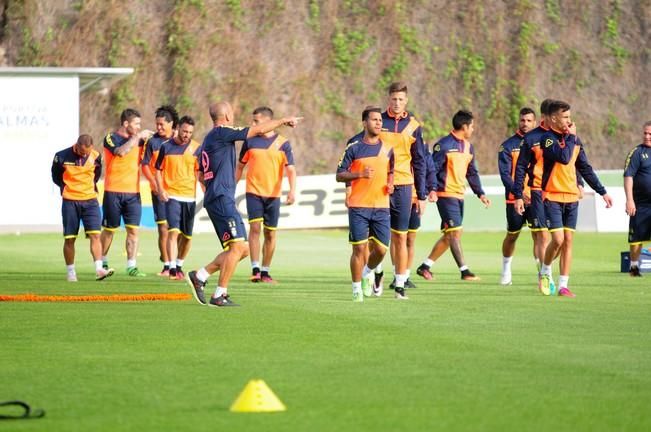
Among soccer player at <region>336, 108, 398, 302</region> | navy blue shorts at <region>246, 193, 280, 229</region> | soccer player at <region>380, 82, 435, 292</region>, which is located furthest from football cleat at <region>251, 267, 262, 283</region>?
soccer player at <region>336, 108, 398, 302</region>

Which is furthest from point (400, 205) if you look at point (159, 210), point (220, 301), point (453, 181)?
point (159, 210)

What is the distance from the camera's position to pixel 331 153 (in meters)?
47.1

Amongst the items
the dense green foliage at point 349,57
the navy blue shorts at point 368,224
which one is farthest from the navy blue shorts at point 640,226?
the dense green foliage at point 349,57

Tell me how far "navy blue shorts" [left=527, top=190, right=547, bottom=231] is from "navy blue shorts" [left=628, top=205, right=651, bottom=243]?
160 inches

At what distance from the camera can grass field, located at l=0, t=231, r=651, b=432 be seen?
27.7ft

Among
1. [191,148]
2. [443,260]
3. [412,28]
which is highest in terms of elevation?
[412,28]

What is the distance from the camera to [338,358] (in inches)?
432

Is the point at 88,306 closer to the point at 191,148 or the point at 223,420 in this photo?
the point at 191,148

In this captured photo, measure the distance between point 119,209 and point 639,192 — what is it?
7726 millimetres

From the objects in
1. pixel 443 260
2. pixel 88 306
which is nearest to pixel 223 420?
pixel 88 306

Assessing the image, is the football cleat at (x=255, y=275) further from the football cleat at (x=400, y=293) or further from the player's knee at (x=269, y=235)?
the football cleat at (x=400, y=293)

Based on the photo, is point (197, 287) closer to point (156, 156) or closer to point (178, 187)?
point (178, 187)

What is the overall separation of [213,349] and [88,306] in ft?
13.8

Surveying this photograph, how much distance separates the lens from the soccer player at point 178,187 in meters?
20.7
